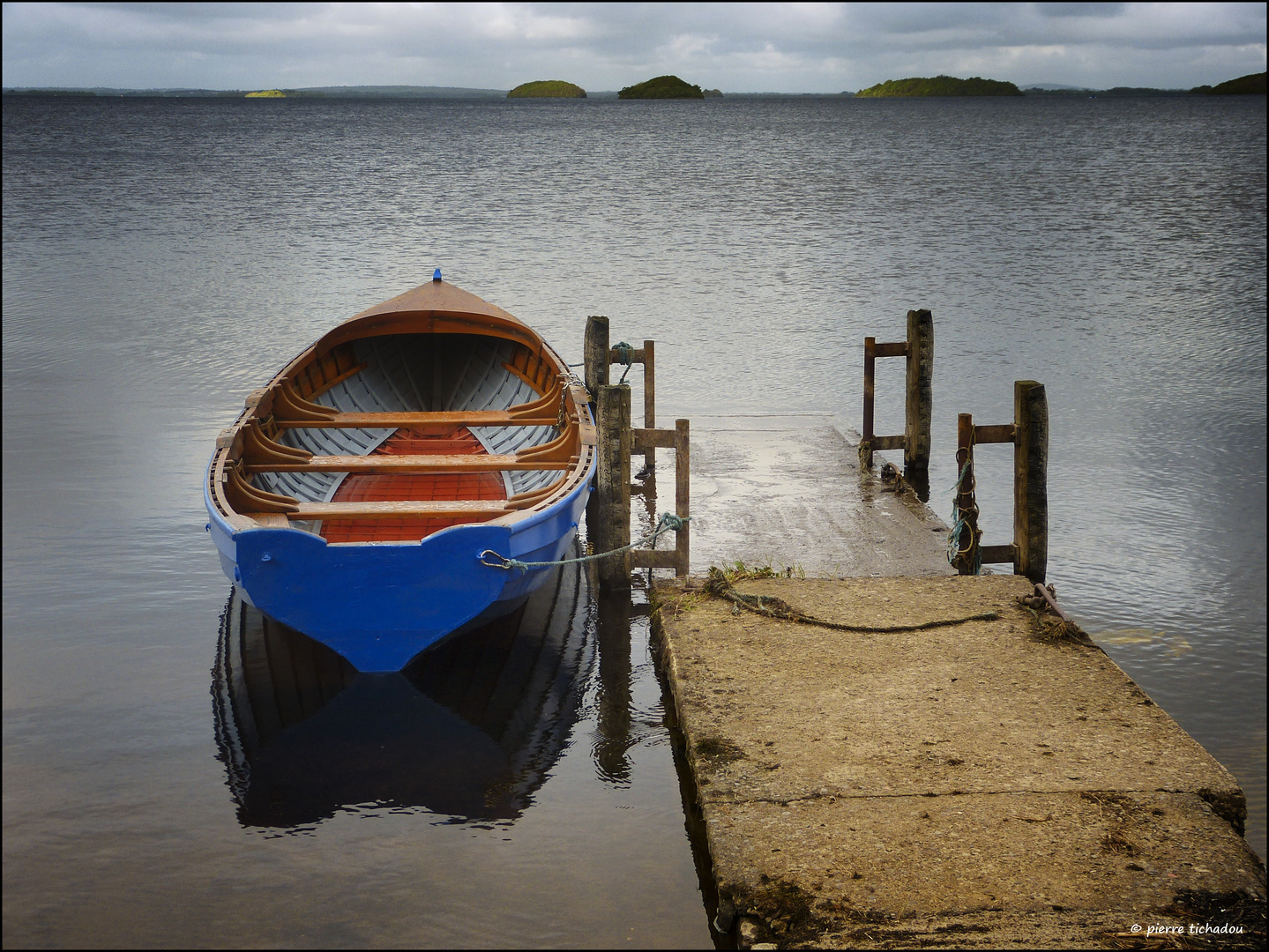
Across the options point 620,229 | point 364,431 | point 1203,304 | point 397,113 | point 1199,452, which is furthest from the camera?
point 397,113

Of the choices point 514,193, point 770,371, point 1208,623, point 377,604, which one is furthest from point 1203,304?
point 514,193

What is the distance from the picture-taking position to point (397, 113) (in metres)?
151

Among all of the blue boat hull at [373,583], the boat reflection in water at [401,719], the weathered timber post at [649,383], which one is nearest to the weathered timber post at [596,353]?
the weathered timber post at [649,383]

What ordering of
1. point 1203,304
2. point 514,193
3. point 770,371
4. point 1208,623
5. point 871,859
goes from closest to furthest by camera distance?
point 871,859, point 1208,623, point 770,371, point 1203,304, point 514,193

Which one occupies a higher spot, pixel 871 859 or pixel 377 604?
pixel 377 604

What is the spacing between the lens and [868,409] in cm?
1212

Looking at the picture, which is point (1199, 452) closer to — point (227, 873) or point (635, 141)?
point (227, 873)

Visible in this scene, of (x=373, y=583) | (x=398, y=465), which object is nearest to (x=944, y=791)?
(x=373, y=583)

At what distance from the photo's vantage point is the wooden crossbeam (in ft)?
28.9

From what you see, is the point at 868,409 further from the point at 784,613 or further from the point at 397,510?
the point at 397,510

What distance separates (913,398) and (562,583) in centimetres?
473

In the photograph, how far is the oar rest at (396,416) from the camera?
33.4 ft

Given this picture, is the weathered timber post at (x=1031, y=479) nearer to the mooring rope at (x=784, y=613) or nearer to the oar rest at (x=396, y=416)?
the mooring rope at (x=784, y=613)

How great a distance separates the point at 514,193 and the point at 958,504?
1818 inches
